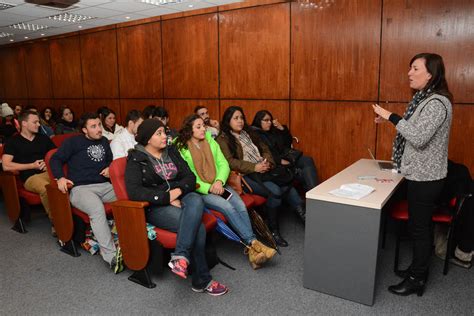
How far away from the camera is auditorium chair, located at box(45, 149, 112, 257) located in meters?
3.61

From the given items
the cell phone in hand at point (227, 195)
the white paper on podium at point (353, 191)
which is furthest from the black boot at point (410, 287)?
the cell phone in hand at point (227, 195)

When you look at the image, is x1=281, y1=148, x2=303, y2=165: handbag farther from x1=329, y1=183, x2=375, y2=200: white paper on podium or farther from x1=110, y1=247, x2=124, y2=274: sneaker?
x1=110, y1=247, x2=124, y2=274: sneaker

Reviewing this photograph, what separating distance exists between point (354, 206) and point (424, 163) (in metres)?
0.60

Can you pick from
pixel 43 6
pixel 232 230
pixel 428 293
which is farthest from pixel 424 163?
pixel 43 6

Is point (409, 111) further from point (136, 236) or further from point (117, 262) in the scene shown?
point (117, 262)

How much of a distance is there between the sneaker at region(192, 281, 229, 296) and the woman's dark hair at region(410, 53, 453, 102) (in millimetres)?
2206

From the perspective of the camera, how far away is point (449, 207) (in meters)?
3.25

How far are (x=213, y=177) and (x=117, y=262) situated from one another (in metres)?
1.18

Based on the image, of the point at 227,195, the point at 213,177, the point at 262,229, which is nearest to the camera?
the point at 227,195

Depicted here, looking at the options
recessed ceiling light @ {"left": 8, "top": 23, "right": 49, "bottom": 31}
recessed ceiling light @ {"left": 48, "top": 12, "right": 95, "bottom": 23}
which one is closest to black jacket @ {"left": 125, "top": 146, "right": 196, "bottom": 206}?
recessed ceiling light @ {"left": 48, "top": 12, "right": 95, "bottom": 23}

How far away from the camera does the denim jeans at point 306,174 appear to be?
15.2 feet

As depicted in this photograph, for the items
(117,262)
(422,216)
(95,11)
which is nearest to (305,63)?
(422,216)

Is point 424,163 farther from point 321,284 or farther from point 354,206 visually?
point 321,284

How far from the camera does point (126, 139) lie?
439cm
